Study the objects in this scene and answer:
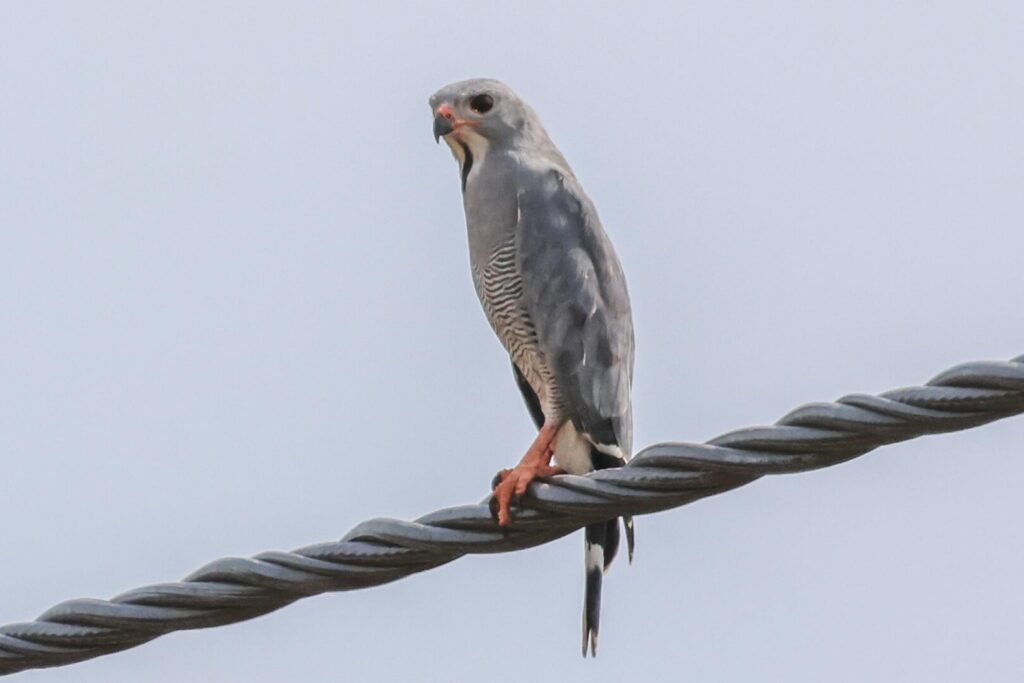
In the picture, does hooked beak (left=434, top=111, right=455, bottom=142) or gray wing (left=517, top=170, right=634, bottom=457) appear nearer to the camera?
gray wing (left=517, top=170, right=634, bottom=457)

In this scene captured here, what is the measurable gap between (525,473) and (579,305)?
5.48 ft

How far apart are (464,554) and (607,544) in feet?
7.32

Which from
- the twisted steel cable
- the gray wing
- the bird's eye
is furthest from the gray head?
the twisted steel cable

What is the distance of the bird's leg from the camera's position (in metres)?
4.95

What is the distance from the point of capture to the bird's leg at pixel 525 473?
195 inches

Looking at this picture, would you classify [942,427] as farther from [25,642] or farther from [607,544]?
[607,544]

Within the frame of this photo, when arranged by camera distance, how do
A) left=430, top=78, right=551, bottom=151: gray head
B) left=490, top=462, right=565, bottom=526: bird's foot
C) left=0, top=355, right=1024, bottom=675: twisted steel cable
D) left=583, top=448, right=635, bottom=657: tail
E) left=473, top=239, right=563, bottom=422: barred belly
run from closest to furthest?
left=0, top=355, right=1024, bottom=675: twisted steel cable < left=490, top=462, right=565, bottom=526: bird's foot < left=583, top=448, right=635, bottom=657: tail < left=473, top=239, right=563, bottom=422: barred belly < left=430, top=78, right=551, bottom=151: gray head

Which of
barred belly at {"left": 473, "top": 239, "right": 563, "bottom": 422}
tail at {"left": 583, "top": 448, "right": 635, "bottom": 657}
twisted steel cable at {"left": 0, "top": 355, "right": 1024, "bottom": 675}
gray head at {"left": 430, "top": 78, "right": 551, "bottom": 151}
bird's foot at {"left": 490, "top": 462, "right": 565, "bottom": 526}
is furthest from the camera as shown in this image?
gray head at {"left": 430, "top": 78, "right": 551, "bottom": 151}

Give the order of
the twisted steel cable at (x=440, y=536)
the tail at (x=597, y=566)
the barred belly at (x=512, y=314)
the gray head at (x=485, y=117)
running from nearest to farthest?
1. the twisted steel cable at (x=440, y=536)
2. the tail at (x=597, y=566)
3. the barred belly at (x=512, y=314)
4. the gray head at (x=485, y=117)

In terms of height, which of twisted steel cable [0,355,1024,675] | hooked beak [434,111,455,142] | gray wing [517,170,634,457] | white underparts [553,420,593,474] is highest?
hooked beak [434,111,455,142]

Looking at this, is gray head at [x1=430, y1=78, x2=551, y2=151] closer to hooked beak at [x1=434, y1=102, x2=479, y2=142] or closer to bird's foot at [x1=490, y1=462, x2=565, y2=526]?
hooked beak at [x1=434, y1=102, x2=479, y2=142]

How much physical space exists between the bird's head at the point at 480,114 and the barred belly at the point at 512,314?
25.3 inches

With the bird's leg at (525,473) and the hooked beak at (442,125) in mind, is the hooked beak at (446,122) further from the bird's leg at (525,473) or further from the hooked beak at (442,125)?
the bird's leg at (525,473)

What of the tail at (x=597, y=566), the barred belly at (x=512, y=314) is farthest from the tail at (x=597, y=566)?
the barred belly at (x=512, y=314)
